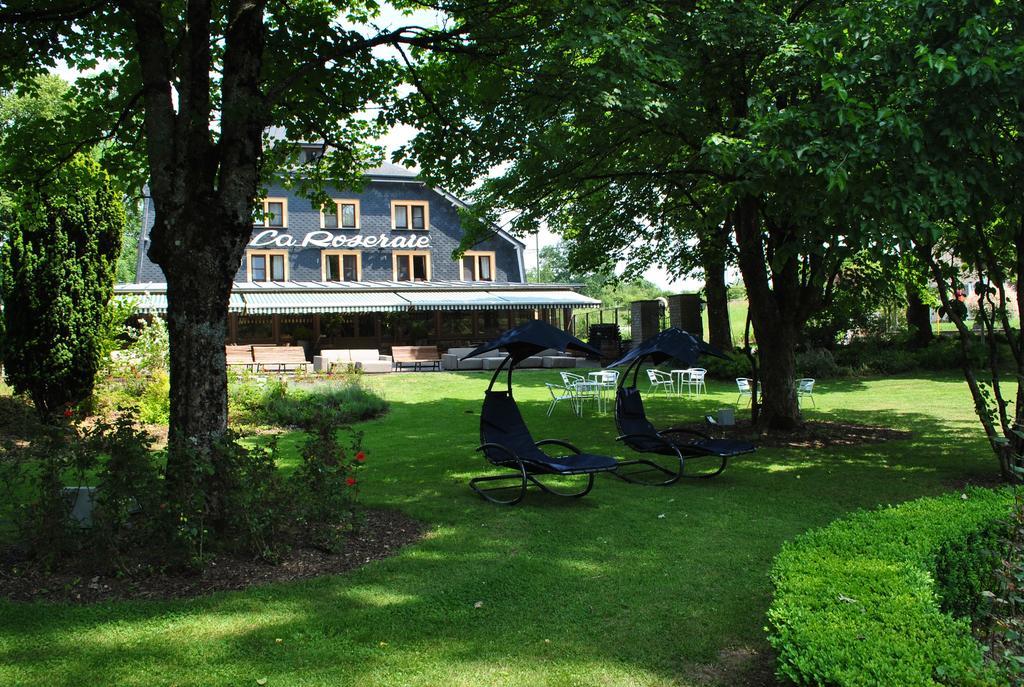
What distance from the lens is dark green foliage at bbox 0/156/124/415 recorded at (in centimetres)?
1196

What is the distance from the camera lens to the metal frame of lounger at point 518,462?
7.47 meters

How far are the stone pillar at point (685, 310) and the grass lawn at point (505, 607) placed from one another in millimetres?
15570

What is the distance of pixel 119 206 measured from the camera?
12.8 m

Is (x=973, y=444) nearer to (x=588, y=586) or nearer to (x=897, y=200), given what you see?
(x=897, y=200)

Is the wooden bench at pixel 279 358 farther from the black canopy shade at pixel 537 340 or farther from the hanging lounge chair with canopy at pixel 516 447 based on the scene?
the black canopy shade at pixel 537 340

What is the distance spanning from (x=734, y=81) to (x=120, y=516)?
816cm

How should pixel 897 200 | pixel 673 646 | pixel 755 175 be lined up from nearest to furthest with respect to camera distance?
pixel 673 646
pixel 897 200
pixel 755 175

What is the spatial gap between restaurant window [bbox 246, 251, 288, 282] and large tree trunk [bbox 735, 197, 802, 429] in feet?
78.8

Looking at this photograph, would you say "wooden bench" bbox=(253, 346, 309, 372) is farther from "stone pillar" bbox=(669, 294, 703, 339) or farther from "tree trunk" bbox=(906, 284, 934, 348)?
"tree trunk" bbox=(906, 284, 934, 348)

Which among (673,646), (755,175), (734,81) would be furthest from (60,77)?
(673,646)

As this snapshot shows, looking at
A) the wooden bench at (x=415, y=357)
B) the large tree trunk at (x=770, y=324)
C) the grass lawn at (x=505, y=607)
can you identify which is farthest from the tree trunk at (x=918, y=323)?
the grass lawn at (x=505, y=607)

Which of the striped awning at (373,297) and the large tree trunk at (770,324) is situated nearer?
the large tree trunk at (770,324)

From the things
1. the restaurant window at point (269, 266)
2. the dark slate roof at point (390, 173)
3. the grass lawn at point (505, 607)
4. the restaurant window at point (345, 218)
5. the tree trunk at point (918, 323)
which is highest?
the dark slate roof at point (390, 173)

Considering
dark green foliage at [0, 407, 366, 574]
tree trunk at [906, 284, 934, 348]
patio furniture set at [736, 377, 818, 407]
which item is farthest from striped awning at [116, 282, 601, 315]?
dark green foliage at [0, 407, 366, 574]
